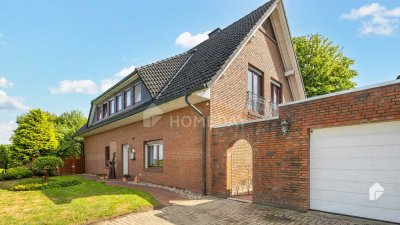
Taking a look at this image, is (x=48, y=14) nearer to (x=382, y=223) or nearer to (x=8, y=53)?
(x=8, y=53)

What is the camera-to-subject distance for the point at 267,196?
764cm

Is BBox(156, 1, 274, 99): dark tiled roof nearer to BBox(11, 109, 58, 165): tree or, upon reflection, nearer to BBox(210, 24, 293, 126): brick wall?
BBox(210, 24, 293, 126): brick wall

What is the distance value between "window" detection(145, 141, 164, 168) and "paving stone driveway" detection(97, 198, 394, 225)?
4823 mm

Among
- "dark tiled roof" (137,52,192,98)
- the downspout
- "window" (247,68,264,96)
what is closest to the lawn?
the downspout

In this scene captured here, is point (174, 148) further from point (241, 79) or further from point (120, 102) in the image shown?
point (120, 102)

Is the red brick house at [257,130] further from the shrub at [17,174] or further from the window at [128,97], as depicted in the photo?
the shrub at [17,174]

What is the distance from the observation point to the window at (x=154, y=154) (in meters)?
12.6

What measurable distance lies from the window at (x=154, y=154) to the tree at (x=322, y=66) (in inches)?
730

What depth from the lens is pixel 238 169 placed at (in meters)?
10.0

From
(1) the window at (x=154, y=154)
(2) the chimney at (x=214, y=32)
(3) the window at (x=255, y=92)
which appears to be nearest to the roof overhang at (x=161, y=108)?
(1) the window at (x=154, y=154)

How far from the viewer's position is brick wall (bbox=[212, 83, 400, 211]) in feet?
18.9

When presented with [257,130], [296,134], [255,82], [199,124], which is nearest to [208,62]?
[255,82]

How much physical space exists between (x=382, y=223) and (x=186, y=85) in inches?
299

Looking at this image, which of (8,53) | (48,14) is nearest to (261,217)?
(48,14)
